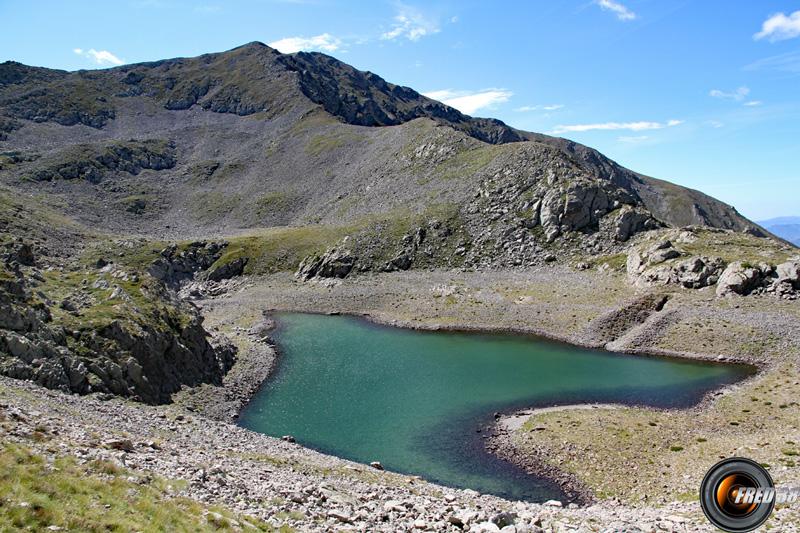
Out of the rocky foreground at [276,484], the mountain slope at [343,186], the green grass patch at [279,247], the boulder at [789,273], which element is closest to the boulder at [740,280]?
the boulder at [789,273]

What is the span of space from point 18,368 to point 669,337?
225 feet

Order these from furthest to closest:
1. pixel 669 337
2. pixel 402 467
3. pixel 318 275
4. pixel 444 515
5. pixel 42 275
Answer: pixel 318 275 → pixel 669 337 → pixel 42 275 → pixel 402 467 → pixel 444 515

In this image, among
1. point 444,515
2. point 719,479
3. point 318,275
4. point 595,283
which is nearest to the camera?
point 719,479

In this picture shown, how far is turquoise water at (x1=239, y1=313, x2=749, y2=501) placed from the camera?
1543 inches

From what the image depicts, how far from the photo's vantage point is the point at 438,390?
53656 mm

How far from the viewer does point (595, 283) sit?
276 feet

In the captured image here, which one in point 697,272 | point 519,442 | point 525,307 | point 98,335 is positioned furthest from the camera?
point 525,307

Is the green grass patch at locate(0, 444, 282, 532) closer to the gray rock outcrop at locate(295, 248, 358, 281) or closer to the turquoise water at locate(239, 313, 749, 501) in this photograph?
the turquoise water at locate(239, 313, 749, 501)

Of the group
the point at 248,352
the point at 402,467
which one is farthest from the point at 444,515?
the point at 248,352

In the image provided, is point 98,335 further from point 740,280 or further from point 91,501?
point 740,280

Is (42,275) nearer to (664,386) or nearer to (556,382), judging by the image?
(556,382)

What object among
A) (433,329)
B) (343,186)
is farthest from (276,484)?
(343,186)

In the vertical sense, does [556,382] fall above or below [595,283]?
below

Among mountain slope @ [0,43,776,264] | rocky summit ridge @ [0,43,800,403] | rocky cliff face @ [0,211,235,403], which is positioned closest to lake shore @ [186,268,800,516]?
rocky summit ridge @ [0,43,800,403]
